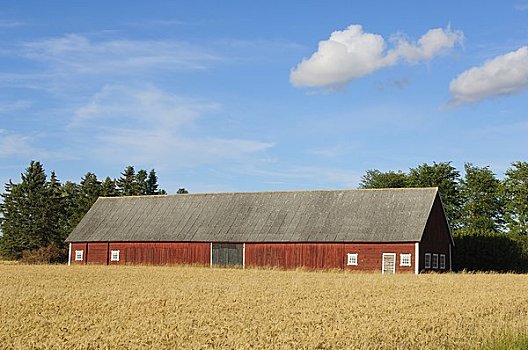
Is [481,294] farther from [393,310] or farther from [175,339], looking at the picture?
[175,339]

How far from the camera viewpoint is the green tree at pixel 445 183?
77.5 m

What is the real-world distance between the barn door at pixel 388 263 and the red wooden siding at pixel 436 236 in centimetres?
179

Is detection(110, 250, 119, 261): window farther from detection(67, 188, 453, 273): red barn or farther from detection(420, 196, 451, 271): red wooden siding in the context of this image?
detection(420, 196, 451, 271): red wooden siding

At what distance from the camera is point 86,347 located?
1300 centimetres

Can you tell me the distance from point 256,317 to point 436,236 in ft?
112

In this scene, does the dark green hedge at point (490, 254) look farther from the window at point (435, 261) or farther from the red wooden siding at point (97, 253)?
the red wooden siding at point (97, 253)

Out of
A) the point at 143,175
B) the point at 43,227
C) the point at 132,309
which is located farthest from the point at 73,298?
the point at 143,175

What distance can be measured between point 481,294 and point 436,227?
23706 mm

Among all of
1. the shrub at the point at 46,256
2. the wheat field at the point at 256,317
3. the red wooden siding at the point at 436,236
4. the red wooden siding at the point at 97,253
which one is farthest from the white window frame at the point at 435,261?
the shrub at the point at 46,256

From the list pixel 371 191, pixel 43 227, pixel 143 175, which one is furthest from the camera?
pixel 143 175

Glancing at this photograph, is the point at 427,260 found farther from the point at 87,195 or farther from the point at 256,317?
the point at 87,195

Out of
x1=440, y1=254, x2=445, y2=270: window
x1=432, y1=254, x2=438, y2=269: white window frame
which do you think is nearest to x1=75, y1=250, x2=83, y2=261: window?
x1=432, y1=254, x2=438, y2=269: white window frame

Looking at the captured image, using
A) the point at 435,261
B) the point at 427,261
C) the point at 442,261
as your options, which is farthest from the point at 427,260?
the point at 442,261

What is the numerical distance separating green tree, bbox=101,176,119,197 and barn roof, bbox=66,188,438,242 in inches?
806
